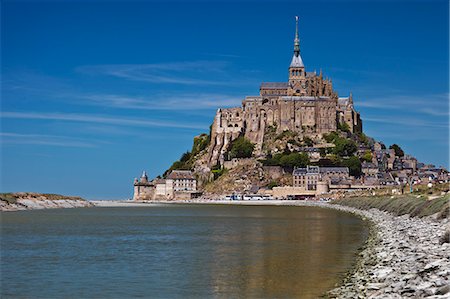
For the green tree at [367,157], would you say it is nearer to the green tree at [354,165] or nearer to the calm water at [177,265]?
the green tree at [354,165]

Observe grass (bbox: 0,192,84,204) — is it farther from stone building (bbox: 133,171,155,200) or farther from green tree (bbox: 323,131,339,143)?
green tree (bbox: 323,131,339,143)

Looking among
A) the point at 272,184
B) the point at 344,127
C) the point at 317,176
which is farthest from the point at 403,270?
the point at 344,127

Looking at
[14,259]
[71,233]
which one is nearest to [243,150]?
[71,233]

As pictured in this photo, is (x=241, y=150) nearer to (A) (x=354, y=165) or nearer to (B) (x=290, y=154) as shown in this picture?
(B) (x=290, y=154)

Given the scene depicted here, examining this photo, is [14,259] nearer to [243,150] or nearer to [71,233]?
[71,233]

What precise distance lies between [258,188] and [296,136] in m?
11.7

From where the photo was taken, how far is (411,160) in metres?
105

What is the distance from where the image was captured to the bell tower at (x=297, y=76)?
357 feet

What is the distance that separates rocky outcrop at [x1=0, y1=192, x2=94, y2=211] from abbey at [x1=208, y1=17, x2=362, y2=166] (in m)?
27.9

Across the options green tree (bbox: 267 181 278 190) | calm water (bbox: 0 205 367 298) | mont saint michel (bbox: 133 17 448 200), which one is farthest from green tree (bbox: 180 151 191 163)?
calm water (bbox: 0 205 367 298)

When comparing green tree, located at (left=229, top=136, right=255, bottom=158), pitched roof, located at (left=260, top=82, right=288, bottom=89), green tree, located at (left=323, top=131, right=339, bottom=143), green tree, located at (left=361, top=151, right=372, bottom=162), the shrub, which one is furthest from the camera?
→ pitched roof, located at (left=260, top=82, right=288, bottom=89)

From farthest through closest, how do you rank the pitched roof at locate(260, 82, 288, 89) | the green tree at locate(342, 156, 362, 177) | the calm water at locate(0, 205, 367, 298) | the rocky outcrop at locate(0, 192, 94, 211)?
the pitched roof at locate(260, 82, 288, 89), the green tree at locate(342, 156, 362, 177), the rocky outcrop at locate(0, 192, 94, 211), the calm water at locate(0, 205, 367, 298)

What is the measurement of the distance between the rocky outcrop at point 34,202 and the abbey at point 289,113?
27866 millimetres

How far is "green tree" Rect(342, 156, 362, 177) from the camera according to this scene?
93.8 metres
